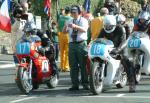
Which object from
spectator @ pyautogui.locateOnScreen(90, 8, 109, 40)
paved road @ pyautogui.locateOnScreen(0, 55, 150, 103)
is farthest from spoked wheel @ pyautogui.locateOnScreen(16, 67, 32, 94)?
spectator @ pyautogui.locateOnScreen(90, 8, 109, 40)

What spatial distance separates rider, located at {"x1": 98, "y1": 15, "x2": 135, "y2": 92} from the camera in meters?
13.7

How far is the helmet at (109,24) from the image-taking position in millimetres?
13664

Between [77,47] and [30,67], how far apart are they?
1.25 metres

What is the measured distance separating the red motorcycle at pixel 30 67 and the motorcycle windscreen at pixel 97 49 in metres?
1.29

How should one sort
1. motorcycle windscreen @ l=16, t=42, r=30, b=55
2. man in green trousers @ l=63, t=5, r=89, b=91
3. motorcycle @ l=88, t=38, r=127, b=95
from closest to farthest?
motorcycle @ l=88, t=38, r=127, b=95 → motorcycle windscreen @ l=16, t=42, r=30, b=55 → man in green trousers @ l=63, t=5, r=89, b=91

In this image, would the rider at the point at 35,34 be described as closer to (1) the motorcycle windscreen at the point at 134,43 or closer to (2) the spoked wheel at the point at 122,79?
(2) the spoked wheel at the point at 122,79

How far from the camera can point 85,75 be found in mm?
14352

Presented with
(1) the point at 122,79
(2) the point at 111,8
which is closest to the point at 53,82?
(1) the point at 122,79

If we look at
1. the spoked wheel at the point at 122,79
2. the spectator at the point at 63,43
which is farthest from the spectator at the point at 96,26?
the spoked wheel at the point at 122,79

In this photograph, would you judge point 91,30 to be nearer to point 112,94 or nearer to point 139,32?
point 139,32

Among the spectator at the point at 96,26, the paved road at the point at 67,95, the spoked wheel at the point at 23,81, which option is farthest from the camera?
the spectator at the point at 96,26

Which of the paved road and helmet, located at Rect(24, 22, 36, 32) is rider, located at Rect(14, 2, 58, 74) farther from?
the paved road

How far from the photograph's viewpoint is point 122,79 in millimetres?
14406

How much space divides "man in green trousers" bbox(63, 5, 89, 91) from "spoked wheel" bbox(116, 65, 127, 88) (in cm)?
74
